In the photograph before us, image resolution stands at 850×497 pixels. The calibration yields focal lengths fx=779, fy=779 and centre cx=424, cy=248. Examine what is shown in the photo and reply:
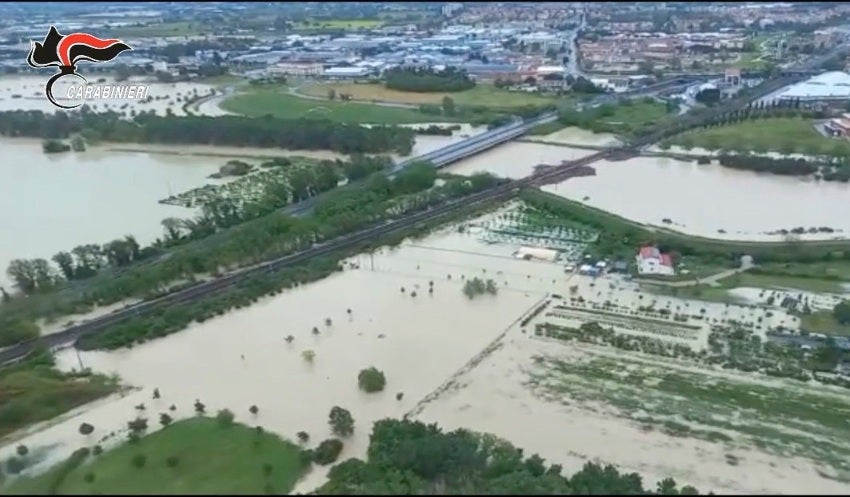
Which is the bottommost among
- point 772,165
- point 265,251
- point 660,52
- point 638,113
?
point 772,165

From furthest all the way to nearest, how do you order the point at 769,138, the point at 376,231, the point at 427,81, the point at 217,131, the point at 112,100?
the point at 112,100 → the point at 427,81 → the point at 217,131 → the point at 769,138 → the point at 376,231

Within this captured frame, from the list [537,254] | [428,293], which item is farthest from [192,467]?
[537,254]

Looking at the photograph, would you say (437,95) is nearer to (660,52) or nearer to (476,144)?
Answer: (476,144)

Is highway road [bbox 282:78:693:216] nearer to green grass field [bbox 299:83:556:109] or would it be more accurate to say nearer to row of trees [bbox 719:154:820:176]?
green grass field [bbox 299:83:556:109]

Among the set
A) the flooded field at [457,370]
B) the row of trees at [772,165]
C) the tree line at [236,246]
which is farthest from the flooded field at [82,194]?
the row of trees at [772,165]


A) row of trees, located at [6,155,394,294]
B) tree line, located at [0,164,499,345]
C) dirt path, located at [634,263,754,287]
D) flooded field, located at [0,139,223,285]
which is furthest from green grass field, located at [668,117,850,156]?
flooded field, located at [0,139,223,285]

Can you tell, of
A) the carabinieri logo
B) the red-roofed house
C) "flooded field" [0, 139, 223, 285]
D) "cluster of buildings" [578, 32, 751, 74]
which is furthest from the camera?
"cluster of buildings" [578, 32, 751, 74]

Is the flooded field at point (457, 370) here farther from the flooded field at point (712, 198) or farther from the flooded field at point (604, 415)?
the flooded field at point (712, 198)
